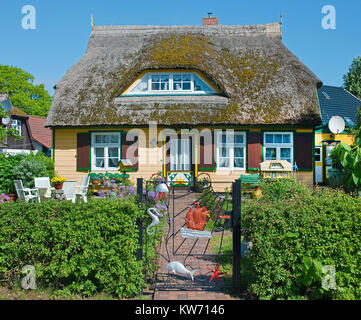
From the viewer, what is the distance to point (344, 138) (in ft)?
66.9

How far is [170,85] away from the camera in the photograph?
13609 millimetres

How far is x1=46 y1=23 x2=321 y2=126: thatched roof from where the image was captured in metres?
12.8

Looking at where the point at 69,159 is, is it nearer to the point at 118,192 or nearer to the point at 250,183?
the point at 118,192

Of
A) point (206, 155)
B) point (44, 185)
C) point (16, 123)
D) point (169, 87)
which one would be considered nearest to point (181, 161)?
point (206, 155)

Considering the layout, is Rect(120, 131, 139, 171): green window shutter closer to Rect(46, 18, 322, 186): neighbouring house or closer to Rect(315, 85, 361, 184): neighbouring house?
Rect(46, 18, 322, 186): neighbouring house

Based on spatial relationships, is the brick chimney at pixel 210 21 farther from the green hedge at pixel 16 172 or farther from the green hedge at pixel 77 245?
the green hedge at pixel 77 245

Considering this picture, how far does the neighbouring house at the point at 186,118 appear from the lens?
12812 mm

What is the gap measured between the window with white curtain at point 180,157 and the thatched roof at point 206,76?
3.49 feet

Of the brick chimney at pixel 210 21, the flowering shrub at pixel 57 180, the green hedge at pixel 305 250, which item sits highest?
the brick chimney at pixel 210 21

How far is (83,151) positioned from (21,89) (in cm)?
3174

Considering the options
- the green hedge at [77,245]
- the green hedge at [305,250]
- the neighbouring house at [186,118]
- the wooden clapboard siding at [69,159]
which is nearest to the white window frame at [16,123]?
the neighbouring house at [186,118]
